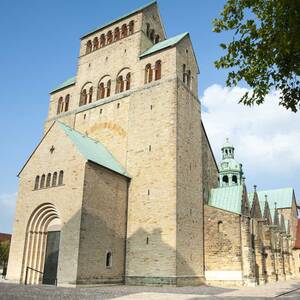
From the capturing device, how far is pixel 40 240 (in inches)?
1014

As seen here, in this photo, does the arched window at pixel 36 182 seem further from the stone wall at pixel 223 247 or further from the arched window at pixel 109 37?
the arched window at pixel 109 37

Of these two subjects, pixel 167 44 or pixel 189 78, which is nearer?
pixel 167 44

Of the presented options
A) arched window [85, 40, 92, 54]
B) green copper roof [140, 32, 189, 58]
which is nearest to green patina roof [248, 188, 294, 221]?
green copper roof [140, 32, 189, 58]

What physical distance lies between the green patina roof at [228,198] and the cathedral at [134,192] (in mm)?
117

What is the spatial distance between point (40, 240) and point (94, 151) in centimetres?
766

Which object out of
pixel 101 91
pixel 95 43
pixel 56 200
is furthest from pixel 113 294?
pixel 95 43

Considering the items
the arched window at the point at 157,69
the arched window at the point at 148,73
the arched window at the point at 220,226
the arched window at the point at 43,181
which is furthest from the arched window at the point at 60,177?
the arched window at the point at 220,226

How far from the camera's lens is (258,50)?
410 inches

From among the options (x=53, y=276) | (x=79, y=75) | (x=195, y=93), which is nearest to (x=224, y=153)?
(x=195, y=93)

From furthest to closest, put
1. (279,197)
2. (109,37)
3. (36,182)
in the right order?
(279,197) → (109,37) → (36,182)

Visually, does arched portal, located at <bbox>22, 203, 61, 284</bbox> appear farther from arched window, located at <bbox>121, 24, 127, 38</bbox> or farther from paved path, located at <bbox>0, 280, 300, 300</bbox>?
arched window, located at <bbox>121, 24, 127, 38</bbox>

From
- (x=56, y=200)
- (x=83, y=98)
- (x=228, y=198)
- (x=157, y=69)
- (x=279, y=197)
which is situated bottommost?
(x=56, y=200)

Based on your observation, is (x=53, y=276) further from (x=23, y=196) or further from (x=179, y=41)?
(x=179, y=41)

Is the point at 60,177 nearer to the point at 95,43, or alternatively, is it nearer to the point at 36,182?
the point at 36,182
